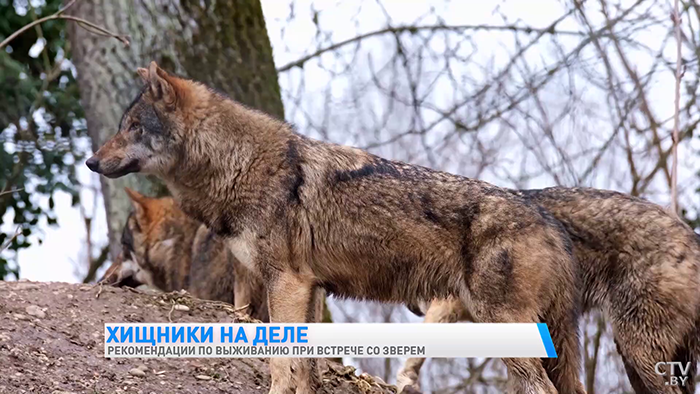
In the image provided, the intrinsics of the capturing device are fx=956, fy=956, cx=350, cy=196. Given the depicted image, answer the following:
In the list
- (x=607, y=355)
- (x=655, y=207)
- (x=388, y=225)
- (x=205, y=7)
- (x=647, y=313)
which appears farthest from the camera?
(x=607, y=355)

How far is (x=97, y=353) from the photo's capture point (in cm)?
624

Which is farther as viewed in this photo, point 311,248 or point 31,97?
point 31,97

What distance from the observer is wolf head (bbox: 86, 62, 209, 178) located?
6574 mm

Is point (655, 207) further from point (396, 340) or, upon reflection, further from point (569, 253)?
point (396, 340)

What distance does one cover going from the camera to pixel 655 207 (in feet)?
23.8

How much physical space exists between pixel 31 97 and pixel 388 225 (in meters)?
5.89

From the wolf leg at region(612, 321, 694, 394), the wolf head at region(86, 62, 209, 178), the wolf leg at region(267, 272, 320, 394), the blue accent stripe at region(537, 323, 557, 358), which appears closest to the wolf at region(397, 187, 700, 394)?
the wolf leg at region(612, 321, 694, 394)

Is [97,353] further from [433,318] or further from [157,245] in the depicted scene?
[157,245]

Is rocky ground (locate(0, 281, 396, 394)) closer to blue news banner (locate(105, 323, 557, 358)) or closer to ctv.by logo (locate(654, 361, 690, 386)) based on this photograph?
blue news banner (locate(105, 323, 557, 358))

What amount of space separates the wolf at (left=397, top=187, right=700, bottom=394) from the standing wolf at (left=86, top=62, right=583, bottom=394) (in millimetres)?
715

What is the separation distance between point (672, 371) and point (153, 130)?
4.07m

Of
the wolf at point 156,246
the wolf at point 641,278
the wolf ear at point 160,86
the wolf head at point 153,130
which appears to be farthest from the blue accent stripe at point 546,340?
the wolf at point 156,246

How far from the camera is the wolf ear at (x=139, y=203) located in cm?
956

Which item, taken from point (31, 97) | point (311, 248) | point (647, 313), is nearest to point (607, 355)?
point (647, 313)
